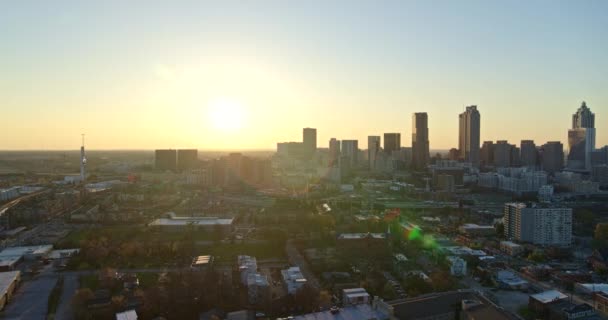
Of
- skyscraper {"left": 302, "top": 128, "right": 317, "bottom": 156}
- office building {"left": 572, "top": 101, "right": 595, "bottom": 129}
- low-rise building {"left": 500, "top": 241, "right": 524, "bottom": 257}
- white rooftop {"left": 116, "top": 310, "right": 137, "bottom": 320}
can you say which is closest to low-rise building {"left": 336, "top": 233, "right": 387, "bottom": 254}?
low-rise building {"left": 500, "top": 241, "right": 524, "bottom": 257}

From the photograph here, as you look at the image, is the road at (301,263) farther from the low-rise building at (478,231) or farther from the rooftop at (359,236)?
the low-rise building at (478,231)

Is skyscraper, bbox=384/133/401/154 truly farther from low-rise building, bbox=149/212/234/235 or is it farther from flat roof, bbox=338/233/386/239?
flat roof, bbox=338/233/386/239

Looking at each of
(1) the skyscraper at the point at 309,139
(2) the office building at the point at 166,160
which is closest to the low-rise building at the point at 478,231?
(2) the office building at the point at 166,160

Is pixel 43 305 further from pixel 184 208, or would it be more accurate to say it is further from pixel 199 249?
pixel 184 208

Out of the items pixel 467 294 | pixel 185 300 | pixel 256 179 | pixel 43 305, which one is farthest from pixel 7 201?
pixel 467 294

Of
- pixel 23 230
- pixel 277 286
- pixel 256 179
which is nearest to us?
pixel 277 286

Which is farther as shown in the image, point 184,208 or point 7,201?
point 7,201

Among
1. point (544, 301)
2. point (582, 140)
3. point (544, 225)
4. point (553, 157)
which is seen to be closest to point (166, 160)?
point (553, 157)
